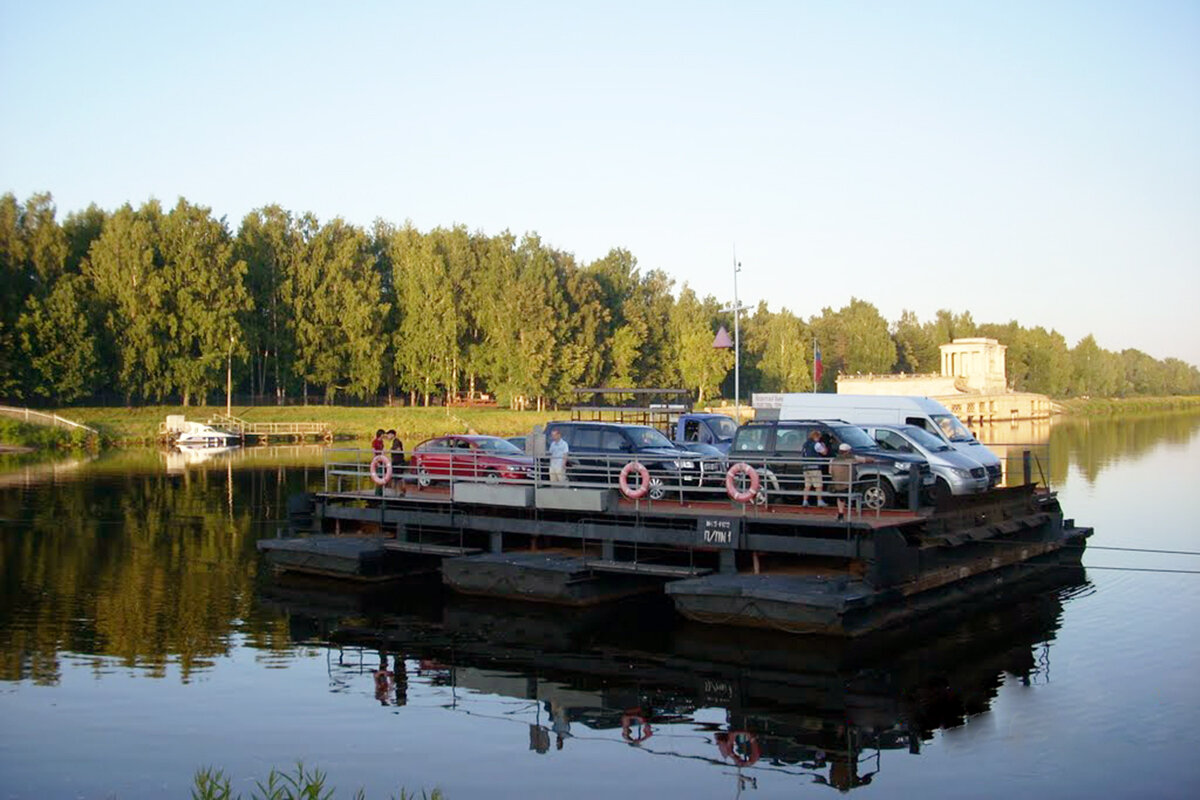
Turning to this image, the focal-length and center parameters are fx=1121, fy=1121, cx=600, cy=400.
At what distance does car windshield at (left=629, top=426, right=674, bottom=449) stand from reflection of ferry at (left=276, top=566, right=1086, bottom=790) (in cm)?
478

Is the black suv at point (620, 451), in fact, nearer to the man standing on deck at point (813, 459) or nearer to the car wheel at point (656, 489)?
the car wheel at point (656, 489)

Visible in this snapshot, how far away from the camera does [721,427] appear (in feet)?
103

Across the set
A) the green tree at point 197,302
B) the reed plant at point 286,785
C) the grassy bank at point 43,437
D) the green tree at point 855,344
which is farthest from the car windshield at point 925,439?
the green tree at point 855,344

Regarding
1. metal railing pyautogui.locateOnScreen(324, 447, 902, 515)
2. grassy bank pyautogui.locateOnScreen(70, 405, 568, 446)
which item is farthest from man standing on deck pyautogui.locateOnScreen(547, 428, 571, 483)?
grassy bank pyautogui.locateOnScreen(70, 405, 568, 446)

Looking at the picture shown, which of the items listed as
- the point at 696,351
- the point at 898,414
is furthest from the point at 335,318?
the point at 898,414

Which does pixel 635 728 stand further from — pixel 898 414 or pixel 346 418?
pixel 346 418

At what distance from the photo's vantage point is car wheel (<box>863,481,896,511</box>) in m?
20.4

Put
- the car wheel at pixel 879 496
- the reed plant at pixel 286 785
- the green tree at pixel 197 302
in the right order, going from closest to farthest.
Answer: the reed plant at pixel 286 785 → the car wheel at pixel 879 496 → the green tree at pixel 197 302

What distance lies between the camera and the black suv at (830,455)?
2130 cm

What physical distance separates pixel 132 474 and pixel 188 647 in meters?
36.4

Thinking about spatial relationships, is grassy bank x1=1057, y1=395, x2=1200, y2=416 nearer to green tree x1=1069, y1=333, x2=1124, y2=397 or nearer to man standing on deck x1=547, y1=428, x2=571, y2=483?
green tree x1=1069, y1=333, x2=1124, y2=397

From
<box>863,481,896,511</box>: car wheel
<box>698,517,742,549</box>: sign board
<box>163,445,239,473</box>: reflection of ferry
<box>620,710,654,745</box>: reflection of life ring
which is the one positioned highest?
<box>863,481,896,511</box>: car wheel

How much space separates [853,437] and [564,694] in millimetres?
9693

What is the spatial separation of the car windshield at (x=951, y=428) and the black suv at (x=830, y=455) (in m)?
3.39
